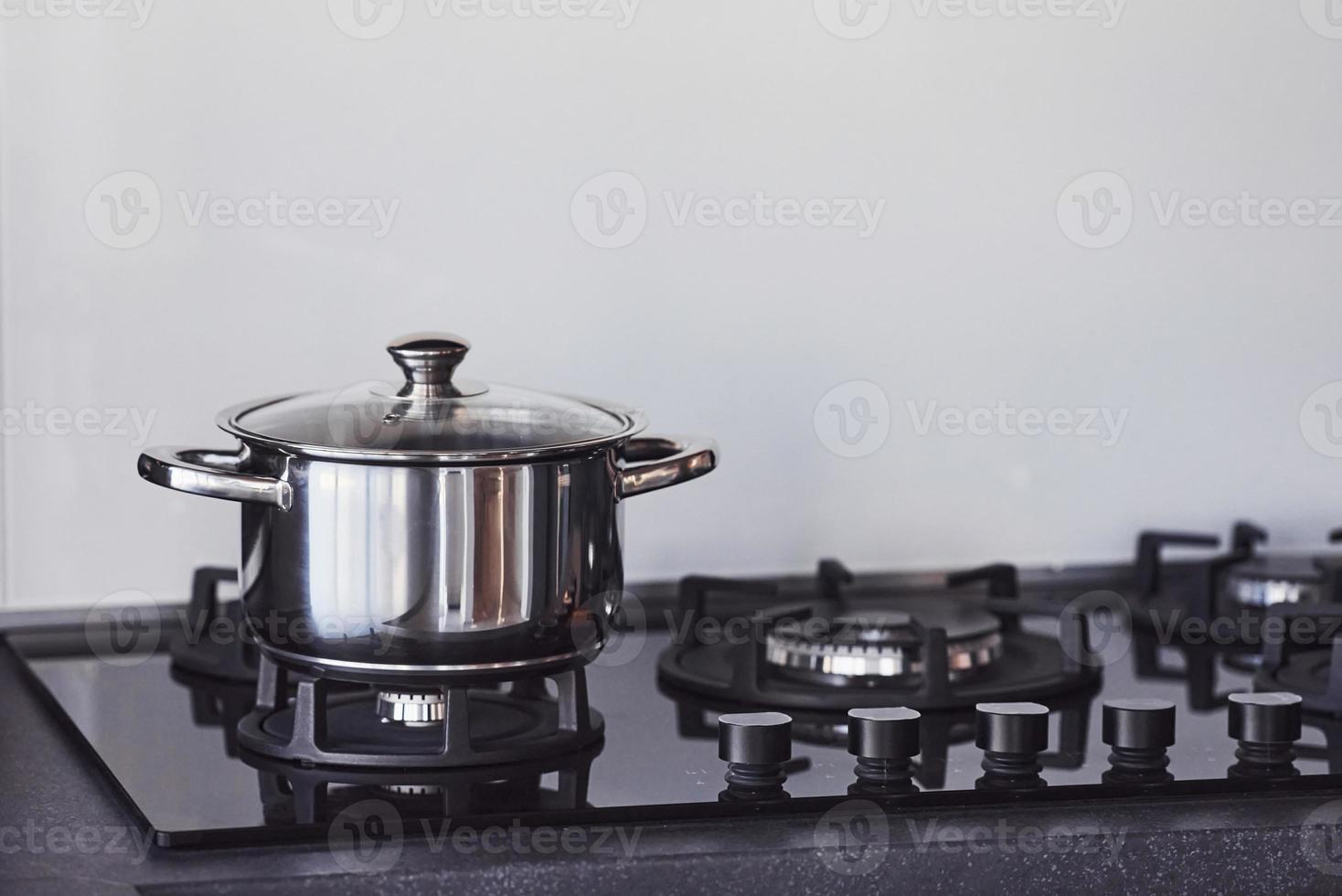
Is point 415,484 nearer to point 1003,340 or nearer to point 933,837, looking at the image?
point 933,837

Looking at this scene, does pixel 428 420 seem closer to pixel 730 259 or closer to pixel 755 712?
pixel 755 712

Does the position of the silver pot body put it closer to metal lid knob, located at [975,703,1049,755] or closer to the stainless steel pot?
the stainless steel pot

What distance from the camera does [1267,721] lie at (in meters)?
0.89

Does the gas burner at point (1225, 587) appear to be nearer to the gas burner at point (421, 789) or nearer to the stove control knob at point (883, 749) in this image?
the stove control knob at point (883, 749)

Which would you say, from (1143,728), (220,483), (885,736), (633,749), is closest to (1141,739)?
(1143,728)

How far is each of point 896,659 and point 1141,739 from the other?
0.20 meters

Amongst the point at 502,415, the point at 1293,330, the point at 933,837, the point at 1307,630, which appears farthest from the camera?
the point at 1293,330

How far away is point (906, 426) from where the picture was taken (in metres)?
1.35

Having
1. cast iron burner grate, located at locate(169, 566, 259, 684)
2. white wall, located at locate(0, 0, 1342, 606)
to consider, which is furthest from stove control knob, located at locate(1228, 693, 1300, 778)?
cast iron burner grate, located at locate(169, 566, 259, 684)

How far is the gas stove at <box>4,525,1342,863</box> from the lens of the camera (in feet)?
2.71

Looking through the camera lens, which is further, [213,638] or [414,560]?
[213,638]

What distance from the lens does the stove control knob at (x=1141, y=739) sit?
88 centimetres

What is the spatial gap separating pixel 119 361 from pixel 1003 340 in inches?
29.2

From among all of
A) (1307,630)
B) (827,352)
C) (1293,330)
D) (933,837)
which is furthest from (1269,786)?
(1293,330)
